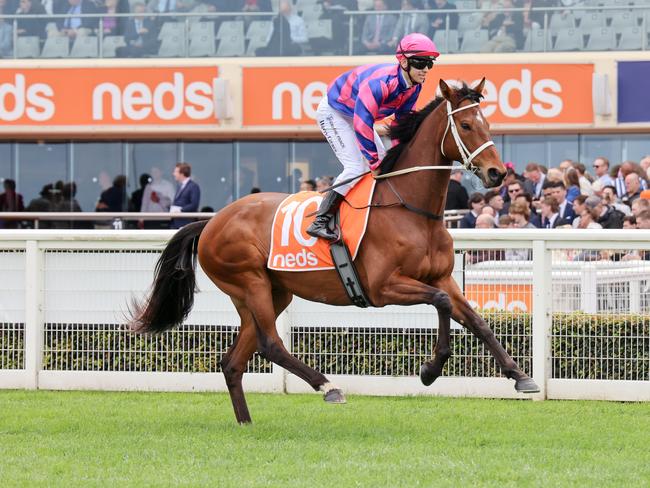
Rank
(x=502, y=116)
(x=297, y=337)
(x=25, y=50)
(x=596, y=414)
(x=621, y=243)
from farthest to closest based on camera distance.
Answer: (x=25, y=50)
(x=502, y=116)
(x=297, y=337)
(x=621, y=243)
(x=596, y=414)

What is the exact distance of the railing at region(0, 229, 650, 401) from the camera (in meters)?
7.13

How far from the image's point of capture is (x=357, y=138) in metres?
6.08

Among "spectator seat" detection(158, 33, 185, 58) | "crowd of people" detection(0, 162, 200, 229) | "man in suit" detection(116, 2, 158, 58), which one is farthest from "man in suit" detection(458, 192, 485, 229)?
"man in suit" detection(116, 2, 158, 58)

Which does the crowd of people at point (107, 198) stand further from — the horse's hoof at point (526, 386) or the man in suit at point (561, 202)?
the horse's hoof at point (526, 386)

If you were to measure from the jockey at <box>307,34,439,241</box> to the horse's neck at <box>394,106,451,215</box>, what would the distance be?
184mm

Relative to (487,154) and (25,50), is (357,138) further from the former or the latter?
(25,50)

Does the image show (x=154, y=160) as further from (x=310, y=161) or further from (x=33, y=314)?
(x=33, y=314)

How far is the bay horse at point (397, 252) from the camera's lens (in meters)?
5.73

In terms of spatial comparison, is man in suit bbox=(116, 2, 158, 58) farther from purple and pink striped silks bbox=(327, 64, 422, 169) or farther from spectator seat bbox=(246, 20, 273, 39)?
purple and pink striped silks bbox=(327, 64, 422, 169)

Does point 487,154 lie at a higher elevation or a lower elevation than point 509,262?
higher

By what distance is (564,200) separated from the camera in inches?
393

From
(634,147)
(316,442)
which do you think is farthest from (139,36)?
(316,442)

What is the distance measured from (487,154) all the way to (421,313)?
6.51ft

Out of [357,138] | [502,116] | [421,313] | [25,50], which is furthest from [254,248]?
[25,50]
